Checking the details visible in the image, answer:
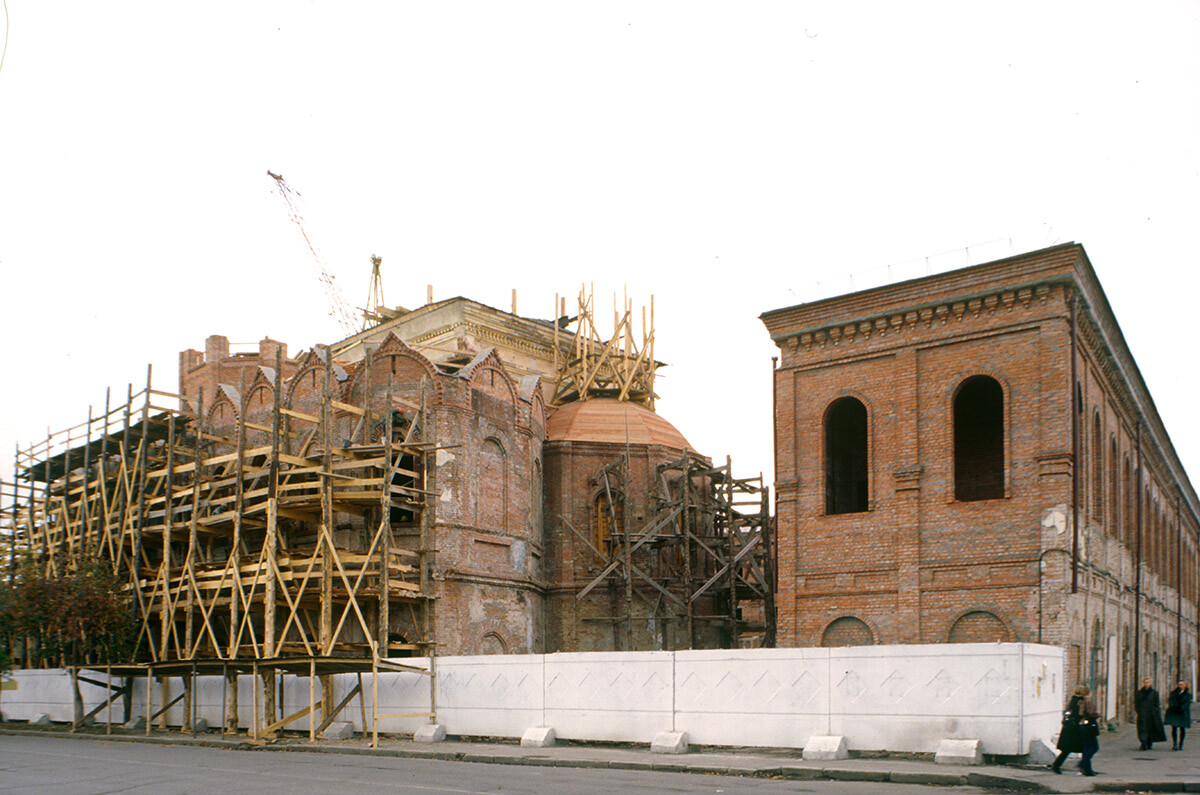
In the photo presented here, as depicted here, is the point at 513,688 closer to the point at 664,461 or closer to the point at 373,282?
the point at 664,461

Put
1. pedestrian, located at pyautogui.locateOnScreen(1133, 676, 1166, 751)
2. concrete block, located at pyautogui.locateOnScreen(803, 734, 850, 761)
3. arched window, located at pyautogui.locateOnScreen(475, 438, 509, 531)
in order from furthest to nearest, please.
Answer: arched window, located at pyautogui.locateOnScreen(475, 438, 509, 531), pedestrian, located at pyautogui.locateOnScreen(1133, 676, 1166, 751), concrete block, located at pyautogui.locateOnScreen(803, 734, 850, 761)

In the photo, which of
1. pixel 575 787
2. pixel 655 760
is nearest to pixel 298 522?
pixel 655 760

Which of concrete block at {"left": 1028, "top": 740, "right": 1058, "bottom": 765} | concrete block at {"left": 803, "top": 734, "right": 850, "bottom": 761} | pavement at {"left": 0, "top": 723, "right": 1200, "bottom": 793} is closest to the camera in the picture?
pavement at {"left": 0, "top": 723, "right": 1200, "bottom": 793}

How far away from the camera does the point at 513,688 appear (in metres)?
20.9

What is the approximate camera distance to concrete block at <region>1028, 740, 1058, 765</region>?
15609mm

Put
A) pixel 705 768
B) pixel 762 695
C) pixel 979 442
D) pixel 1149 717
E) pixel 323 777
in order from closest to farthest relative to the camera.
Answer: pixel 323 777 → pixel 705 768 → pixel 762 695 → pixel 1149 717 → pixel 979 442

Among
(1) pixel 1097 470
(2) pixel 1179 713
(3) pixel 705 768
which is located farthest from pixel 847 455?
(3) pixel 705 768

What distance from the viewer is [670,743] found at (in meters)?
18.2

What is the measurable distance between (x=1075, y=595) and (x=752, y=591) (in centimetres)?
1247

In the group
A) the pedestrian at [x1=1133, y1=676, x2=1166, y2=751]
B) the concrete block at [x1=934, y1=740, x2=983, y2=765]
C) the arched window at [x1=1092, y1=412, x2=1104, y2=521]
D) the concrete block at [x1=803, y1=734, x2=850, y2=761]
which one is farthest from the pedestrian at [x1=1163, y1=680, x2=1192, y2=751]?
the concrete block at [x1=803, y1=734, x2=850, y2=761]

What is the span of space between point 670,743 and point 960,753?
4.71 m

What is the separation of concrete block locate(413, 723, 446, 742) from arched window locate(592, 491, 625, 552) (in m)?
13.6

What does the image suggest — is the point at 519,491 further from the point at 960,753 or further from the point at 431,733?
the point at 960,753

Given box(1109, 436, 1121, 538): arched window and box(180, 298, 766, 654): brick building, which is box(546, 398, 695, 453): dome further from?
box(1109, 436, 1121, 538): arched window
